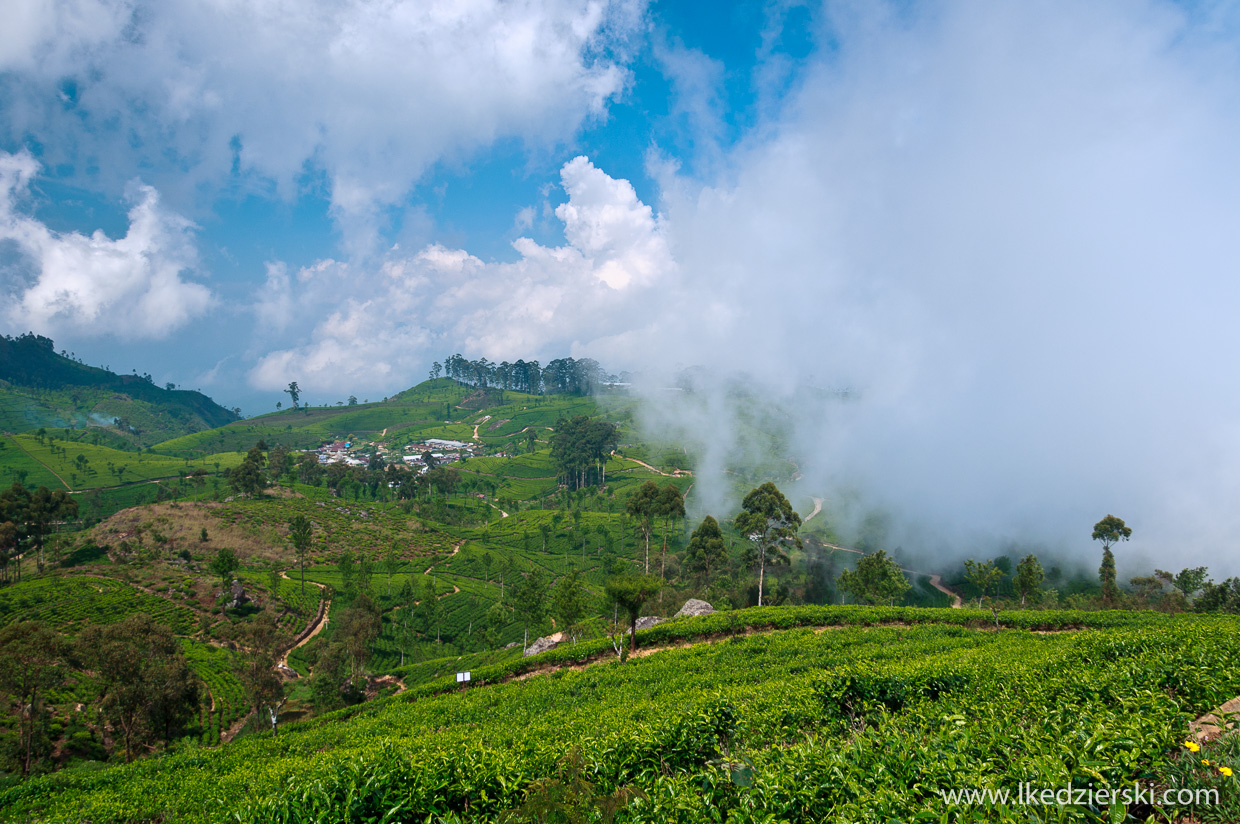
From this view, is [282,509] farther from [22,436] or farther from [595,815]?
[22,436]

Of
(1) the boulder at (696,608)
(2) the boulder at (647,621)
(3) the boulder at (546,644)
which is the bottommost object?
(3) the boulder at (546,644)

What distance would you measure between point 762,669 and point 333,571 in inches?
2950

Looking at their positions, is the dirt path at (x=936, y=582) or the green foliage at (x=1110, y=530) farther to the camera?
the dirt path at (x=936, y=582)

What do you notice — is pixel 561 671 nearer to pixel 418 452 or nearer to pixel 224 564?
pixel 224 564

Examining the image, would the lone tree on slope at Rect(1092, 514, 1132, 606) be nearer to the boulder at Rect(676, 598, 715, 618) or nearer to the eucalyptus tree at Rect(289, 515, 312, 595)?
the boulder at Rect(676, 598, 715, 618)

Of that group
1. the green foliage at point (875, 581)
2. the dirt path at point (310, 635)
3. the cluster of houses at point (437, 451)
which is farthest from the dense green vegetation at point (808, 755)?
the cluster of houses at point (437, 451)

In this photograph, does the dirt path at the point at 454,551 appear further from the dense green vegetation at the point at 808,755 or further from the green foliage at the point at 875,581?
the dense green vegetation at the point at 808,755

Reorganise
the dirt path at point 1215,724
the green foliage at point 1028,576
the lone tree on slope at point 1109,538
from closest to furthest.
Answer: the dirt path at point 1215,724
the green foliage at point 1028,576
the lone tree on slope at point 1109,538

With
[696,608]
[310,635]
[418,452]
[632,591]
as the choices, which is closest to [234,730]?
[310,635]

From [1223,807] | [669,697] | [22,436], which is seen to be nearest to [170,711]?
[669,697]

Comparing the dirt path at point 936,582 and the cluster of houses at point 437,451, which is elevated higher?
the cluster of houses at point 437,451

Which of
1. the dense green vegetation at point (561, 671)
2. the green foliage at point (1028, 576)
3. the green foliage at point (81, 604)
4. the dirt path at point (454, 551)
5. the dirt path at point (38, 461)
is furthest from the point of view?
the dirt path at point (38, 461)

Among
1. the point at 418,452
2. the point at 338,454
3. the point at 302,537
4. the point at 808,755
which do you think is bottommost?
the point at 302,537

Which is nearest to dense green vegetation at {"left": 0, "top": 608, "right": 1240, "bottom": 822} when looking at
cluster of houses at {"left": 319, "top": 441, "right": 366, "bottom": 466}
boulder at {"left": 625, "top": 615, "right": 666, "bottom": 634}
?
boulder at {"left": 625, "top": 615, "right": 666, "bottom": 634}
